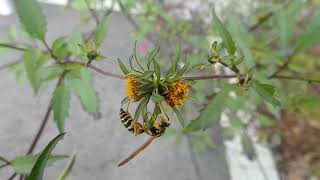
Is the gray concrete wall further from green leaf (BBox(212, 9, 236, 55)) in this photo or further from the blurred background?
green leaf (BBox(212, 9, 236, 55))

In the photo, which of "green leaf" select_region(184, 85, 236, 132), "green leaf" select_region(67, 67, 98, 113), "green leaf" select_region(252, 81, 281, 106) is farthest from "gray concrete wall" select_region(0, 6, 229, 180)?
"green leaf" select_region(252, 81, 281, 106)

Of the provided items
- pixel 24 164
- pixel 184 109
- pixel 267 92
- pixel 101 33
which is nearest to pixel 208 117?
pixel 267 92

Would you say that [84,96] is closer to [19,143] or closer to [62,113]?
[62,113]

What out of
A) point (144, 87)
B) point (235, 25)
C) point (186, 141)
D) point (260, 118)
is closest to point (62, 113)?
point (144, 87)

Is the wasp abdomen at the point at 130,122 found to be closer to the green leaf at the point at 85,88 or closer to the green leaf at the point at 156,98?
the green leaf at the point at 156,98

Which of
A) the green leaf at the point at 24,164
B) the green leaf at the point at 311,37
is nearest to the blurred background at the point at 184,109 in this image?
the green leaf at the point at 311,37

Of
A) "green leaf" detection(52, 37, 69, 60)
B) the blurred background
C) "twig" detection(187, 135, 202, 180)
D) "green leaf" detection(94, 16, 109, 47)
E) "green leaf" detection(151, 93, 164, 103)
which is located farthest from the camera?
"twig" detection(187, 135, 202, 180)
